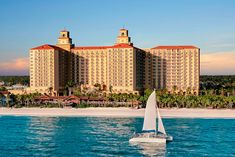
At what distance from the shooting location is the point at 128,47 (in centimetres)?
15012

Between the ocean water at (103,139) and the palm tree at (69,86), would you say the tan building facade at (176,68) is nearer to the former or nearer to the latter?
the palm tree at (69,86)

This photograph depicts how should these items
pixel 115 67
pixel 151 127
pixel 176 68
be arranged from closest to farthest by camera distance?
pixel 151 127, pixel 115 67, pixel 176 68

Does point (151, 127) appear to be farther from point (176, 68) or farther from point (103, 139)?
point (176, 68)

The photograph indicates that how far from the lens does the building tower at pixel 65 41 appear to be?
167 metres

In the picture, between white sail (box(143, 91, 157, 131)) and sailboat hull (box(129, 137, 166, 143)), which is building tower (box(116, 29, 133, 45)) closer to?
white sail (box(143, 91, 157, 131))

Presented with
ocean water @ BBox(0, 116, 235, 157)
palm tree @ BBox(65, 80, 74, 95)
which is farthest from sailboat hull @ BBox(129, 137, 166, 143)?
palm tree @ BBox(65, 80, 74, 95)

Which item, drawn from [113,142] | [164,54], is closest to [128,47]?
[164,54]

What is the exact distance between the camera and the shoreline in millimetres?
110350

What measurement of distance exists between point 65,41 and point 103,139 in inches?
4079

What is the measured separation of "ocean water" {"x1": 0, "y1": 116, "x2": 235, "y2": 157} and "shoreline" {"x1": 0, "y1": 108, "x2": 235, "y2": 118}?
58.3ft

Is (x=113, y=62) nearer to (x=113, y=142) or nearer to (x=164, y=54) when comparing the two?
(x=164, y=54)

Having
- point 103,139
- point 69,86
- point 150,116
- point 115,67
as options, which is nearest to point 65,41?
point 69,86

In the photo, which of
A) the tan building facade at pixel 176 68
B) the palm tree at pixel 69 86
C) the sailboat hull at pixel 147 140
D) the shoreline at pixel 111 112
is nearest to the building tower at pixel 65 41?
the palm tree at pixel 69 86

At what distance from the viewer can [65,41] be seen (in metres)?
168
